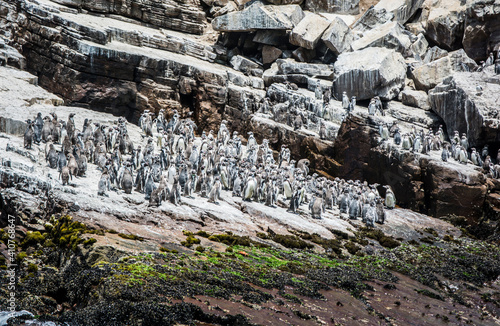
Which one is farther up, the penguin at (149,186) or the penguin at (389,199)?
the penguin at (149,186)

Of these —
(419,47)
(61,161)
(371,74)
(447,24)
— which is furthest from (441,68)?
(61,161)

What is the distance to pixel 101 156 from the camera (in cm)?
2442

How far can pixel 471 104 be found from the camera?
3272cm

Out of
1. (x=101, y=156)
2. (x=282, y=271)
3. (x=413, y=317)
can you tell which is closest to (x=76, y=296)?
(x=282, y=271)

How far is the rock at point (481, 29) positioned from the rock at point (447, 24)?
62.1 inches

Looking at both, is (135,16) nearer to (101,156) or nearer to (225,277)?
(101,156)

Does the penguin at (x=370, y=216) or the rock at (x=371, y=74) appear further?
the rock at (x=371, y=74)

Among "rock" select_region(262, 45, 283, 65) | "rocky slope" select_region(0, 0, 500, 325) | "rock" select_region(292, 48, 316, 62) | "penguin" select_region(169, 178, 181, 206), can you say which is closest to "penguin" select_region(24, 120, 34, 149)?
"rocky slope" select_region(0, 0, 500, 325)

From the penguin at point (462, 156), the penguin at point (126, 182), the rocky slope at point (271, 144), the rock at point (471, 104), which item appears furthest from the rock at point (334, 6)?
the penguin at point (126, 182)

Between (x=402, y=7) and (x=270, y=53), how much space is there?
12819 mm

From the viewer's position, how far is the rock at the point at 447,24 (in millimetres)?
41250

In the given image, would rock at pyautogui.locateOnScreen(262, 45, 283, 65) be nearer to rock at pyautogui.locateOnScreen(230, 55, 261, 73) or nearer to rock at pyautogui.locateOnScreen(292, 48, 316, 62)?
rock at pyautogui.locateOnScreen(230, 55, 261, 73)

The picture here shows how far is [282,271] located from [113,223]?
20.6 ft

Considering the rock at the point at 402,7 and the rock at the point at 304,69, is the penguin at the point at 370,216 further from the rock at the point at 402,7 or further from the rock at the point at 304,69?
the rock at the point at 402,7
